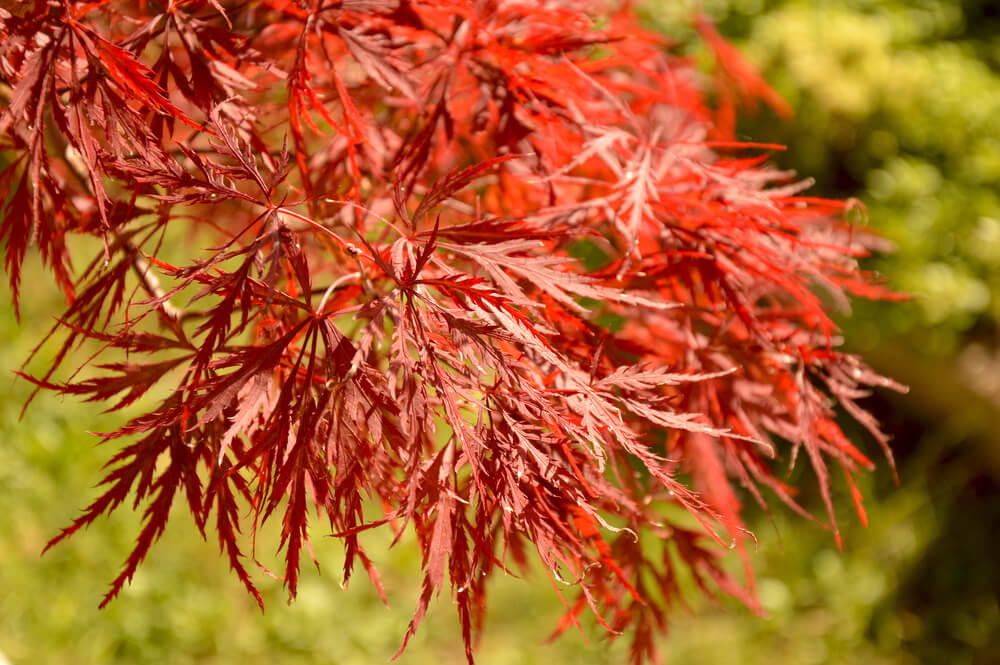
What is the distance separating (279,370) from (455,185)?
0.33 meters

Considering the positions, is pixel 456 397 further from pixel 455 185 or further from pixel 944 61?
pixel 944 61

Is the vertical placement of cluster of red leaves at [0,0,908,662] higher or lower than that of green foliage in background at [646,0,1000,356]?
higher

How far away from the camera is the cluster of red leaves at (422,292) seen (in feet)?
2.85

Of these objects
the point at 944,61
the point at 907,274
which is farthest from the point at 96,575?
the point at 944,61

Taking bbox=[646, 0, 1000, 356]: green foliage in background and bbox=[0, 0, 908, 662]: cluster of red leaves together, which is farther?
bbox=[646, 0, 1000, 356]: green foliage in background

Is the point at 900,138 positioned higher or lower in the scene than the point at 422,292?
lower

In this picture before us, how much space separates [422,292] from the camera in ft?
2.91

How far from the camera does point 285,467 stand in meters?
0.86

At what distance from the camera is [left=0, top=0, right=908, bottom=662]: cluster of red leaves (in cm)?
87

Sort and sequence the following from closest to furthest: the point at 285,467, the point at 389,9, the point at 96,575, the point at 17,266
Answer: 1. the point at 285,467
2. the point at 17,266
3. the point at 389,9
4. the point at 96,575

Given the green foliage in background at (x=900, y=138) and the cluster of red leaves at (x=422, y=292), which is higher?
the cluster of red leaves at (x=422, y=292)

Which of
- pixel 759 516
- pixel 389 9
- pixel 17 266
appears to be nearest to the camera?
pixel 17 266

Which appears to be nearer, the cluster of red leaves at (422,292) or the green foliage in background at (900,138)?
the cluster of red leaves at (422,292)

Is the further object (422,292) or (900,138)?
(900,138)
